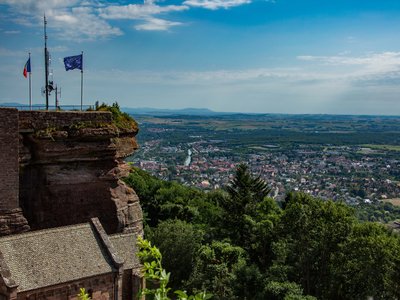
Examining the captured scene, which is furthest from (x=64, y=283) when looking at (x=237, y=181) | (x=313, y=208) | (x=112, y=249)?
(x=237, y=181)

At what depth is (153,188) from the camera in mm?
70375

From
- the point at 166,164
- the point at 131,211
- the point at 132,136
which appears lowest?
the point at 166,164

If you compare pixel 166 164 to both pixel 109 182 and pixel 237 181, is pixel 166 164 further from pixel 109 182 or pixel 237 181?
pixel 109 182

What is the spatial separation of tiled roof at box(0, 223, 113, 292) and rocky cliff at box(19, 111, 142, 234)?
3.38 meters

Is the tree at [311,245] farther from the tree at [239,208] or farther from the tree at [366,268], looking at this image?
the tree at [239,208]

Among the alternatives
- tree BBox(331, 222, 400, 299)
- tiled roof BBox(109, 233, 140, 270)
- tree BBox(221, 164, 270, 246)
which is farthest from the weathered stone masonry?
tree BBox(221, 164, 270, 246)

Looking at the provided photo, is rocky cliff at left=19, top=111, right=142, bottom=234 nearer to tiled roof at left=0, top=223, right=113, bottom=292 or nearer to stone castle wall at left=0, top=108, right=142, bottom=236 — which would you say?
stone castle wall at left=0, top=108, right=142, bottom=236

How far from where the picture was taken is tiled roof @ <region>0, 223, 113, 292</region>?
25.1 metres

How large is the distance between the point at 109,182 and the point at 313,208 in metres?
18.1

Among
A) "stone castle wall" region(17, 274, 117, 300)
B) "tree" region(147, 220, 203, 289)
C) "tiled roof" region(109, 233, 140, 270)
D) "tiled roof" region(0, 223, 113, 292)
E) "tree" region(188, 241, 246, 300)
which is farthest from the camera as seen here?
"tree" region(147, 220, 203, 289)

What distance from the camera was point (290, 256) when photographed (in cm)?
3881

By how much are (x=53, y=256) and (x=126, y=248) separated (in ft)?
17.3

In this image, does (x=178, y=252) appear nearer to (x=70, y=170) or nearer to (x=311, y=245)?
(x=311, y=245)

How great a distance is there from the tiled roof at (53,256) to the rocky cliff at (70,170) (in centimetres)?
338
